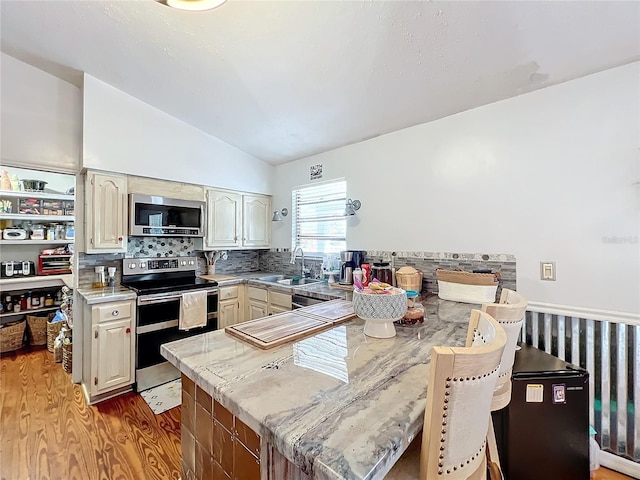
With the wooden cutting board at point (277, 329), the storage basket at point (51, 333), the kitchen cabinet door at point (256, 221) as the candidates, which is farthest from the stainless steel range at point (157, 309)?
the wooden cutting board at point (277, 329)

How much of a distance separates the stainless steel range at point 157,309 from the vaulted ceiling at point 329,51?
5.61 ft

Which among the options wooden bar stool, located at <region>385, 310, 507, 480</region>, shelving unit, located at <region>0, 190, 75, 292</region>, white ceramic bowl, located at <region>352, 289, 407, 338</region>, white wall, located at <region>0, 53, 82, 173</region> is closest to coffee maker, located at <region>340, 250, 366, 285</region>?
white ceramic bowl, located at <region>352, 289, 407, 338</region>

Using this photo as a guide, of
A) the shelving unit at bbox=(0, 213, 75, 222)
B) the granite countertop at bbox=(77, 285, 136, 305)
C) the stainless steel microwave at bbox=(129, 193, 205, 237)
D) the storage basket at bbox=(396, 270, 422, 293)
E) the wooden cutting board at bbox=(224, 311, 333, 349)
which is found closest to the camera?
the wooden cutting board at bbox=(224, 311, 333, 349)

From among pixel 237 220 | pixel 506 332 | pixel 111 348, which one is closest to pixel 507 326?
A: pixel 506 332

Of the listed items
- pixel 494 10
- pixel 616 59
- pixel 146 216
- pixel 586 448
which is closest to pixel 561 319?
pixel 586 448

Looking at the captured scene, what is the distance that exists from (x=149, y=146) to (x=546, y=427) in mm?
3741

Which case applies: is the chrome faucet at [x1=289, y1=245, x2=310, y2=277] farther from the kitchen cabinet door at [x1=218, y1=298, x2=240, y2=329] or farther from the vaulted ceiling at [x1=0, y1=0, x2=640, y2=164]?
the vaulted ceiling at [x1=0, y1=0, x2=640, y2=164]

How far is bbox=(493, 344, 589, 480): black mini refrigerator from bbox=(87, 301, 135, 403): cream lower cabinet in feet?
9.35

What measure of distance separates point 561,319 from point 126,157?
3.75 m

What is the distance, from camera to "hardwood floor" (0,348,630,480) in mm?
1729

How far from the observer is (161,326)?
8.83 ft

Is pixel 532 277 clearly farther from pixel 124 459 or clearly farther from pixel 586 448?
pixel 124 459

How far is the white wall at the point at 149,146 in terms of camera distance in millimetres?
2535

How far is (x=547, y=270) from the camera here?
6.30ft
